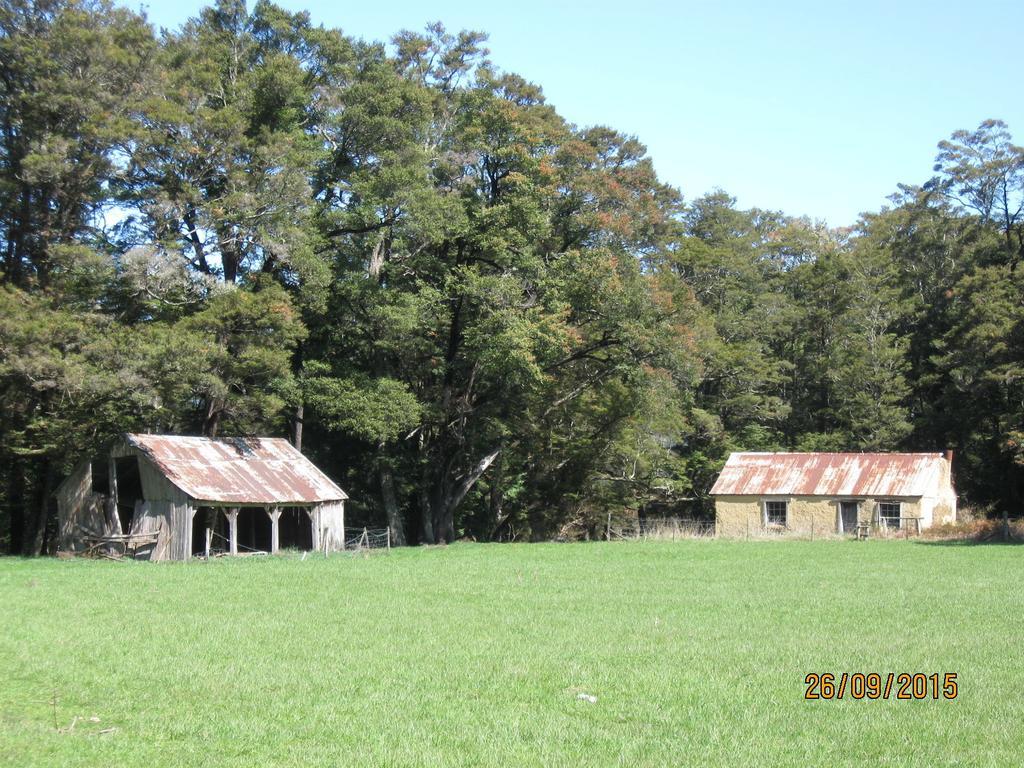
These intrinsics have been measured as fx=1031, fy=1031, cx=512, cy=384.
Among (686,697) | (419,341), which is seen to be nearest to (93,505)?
(419,341)

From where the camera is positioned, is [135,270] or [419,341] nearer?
[135,270]

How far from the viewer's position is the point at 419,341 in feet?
145

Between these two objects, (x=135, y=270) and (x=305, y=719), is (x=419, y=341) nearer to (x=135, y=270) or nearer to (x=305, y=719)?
(x=135, y=270)

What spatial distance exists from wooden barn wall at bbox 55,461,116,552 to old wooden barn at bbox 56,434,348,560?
3 centimetres

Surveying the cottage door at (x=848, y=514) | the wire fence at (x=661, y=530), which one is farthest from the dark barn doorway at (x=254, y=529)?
the cottage door at (x=848, y=514)

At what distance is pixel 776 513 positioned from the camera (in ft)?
162

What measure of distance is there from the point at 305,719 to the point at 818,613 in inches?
451

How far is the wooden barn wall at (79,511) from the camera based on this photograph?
35.8 m

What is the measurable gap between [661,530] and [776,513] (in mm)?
5570

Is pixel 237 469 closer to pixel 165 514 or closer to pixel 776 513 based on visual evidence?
pixel 165 514

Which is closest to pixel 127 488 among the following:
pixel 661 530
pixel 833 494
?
pixel 661 530

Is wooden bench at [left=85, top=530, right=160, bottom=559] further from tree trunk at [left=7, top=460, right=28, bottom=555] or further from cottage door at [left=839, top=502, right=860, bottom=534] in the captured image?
cottage door at [left=839, top=502, right=860, bottom=534]

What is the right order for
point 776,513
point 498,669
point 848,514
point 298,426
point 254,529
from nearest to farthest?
point 498,669 < point 254,529 < point 298,426 < point 848,514 < point 776,513

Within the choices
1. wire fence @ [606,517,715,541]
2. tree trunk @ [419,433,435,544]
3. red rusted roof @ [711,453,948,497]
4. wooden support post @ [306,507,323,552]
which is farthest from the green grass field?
wire fence @ [606,517,715,541]
